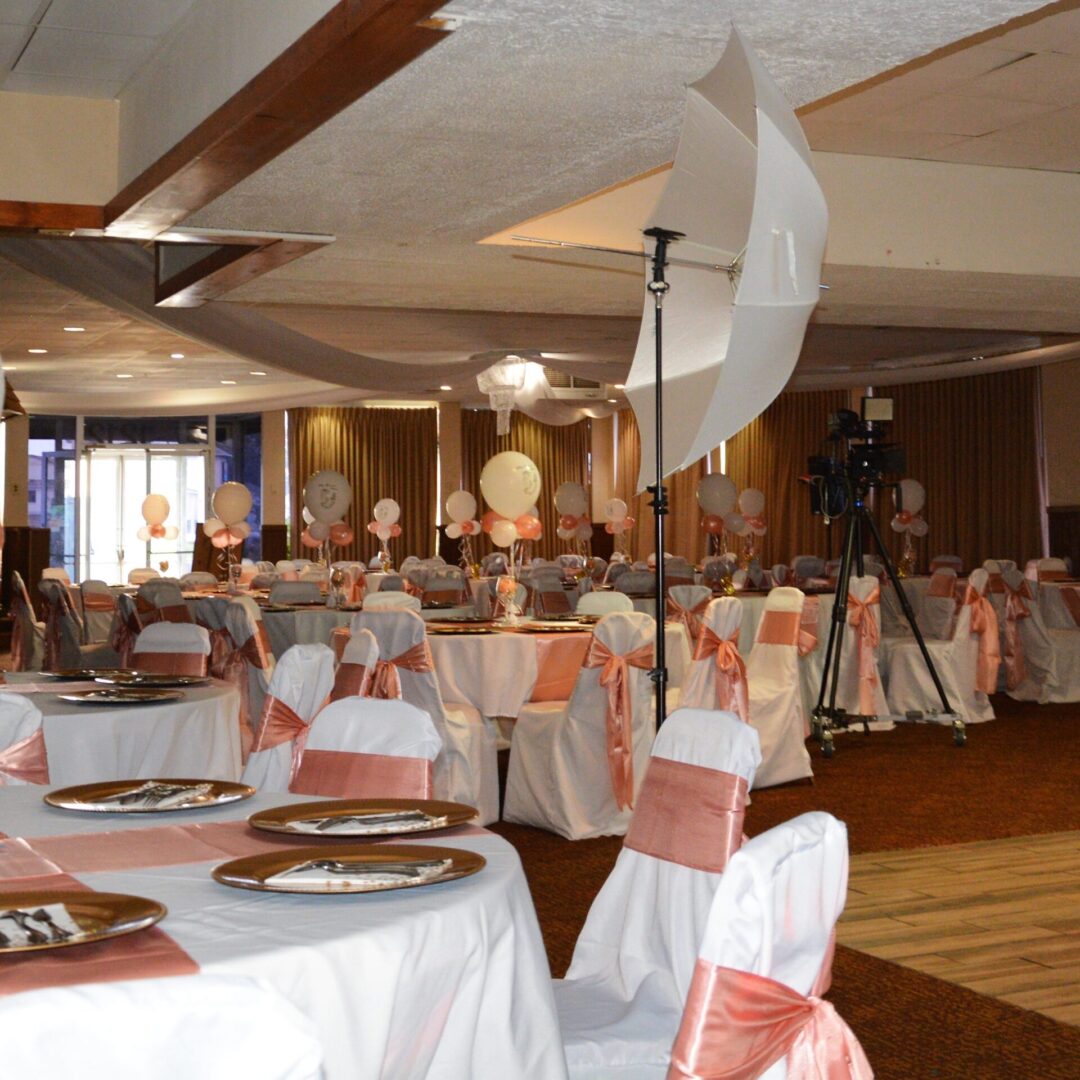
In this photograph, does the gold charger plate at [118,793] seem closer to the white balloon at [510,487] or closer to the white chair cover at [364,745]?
the white chair cover at [364,745]

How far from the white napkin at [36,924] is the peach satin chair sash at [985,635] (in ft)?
26.1

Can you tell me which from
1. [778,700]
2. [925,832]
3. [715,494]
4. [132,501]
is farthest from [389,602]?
[132,501]

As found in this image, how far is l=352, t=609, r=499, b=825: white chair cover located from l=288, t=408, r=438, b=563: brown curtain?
15.0 m

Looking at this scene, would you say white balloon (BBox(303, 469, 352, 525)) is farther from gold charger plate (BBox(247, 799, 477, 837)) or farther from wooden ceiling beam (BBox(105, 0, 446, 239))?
gold charger plate (BBox(247, 799, 477, 837))

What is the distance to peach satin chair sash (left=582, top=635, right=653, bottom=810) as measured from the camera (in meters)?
5.83

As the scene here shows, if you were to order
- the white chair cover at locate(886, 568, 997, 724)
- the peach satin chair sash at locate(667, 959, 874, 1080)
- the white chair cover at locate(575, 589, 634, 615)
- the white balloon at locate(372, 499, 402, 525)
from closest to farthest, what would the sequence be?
the peach satin chair sash at locate(667, 959, 874, 1080)
the white chair cover at locate(575, 589, 634, 615)
the white chair cover at locate(886, 568, 997, 724)
the white balloon at locate(372, 499, 402, 525)

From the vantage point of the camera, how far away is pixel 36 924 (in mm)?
1698

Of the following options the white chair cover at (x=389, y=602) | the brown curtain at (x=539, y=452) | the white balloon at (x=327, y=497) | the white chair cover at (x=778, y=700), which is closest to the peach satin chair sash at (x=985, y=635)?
the white chair cover at (x=778, y=700)

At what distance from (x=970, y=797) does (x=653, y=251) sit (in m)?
4.09

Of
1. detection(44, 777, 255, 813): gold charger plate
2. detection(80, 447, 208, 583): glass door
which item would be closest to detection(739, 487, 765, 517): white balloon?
detection(80, 447, 208, 583): glass door

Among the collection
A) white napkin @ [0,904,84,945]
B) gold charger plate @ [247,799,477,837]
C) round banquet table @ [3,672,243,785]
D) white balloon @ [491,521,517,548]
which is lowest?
round banquet table @ [3,672,243,785]

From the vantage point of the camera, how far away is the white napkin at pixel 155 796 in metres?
2.51

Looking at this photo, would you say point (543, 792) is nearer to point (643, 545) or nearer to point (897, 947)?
point (897, 947)

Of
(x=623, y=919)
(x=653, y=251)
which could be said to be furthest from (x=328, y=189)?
(x=623, y=919)
